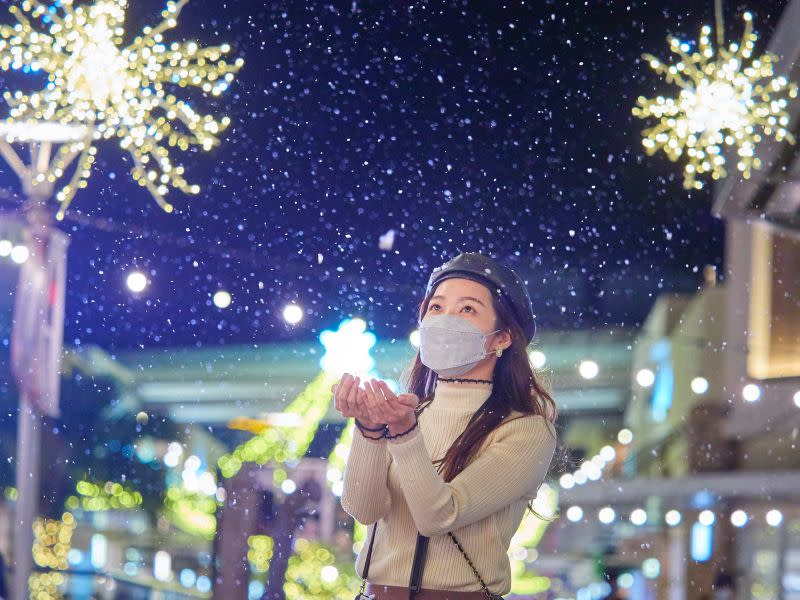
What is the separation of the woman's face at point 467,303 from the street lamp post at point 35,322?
12.3ft

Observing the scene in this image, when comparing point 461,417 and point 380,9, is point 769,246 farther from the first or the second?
point 461,417

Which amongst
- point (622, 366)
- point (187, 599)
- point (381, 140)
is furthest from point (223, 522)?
point (622, 366)

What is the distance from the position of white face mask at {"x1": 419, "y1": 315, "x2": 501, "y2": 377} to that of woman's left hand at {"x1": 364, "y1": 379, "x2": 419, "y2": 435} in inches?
11.5

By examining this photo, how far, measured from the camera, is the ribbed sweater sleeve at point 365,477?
163cm

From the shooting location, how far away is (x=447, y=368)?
1.81m

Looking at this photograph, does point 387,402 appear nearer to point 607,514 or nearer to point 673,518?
point 673,518

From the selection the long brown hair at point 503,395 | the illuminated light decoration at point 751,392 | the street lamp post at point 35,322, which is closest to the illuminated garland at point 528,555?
the illuminated light decoration at point 751,392

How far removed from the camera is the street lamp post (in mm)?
5316

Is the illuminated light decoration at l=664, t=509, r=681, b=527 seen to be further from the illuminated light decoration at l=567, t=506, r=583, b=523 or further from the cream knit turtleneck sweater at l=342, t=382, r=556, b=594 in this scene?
the cream knit turtleneck sweater at l=342, t=382, r=556, b=594

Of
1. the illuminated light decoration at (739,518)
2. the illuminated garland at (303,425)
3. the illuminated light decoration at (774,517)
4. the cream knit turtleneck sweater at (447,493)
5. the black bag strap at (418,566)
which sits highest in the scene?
the illuminated light decoration at (739,518)

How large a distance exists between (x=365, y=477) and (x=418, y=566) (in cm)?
18

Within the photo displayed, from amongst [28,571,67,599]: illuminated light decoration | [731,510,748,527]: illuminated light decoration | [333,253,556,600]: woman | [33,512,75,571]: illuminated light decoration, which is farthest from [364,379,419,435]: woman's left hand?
[731,510,748,527]: illuminated light decoration

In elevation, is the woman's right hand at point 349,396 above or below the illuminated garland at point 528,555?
below

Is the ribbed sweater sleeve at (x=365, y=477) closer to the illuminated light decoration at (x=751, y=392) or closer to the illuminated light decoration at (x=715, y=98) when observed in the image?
the illuminated light decoration at (x=715, y=98)
